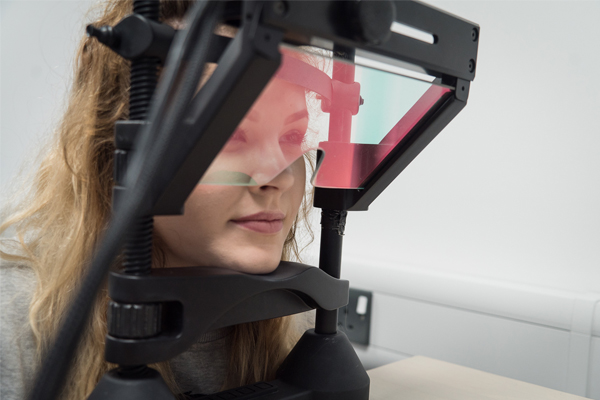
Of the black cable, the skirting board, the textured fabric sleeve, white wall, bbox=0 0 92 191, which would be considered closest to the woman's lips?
the black cable

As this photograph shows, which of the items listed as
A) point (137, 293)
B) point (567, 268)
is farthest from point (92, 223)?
point (567, 268)

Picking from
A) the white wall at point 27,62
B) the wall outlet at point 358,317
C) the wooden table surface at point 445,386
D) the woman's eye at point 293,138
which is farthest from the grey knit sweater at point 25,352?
the white wall at point 27,62

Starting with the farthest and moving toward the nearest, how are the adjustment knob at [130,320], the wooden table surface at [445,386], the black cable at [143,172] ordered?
the wooden table surface at [445,386] → the adjustment knob at [130,320] → the black cable at [143,172]

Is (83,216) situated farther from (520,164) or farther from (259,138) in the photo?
(520,164)

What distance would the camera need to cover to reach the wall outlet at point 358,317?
49.4 inches

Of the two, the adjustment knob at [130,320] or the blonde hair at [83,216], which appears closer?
the adjustment knob at [130,320]

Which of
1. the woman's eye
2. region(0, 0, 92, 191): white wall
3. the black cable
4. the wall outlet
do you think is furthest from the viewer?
region(0, 0, 92, 191): white wall

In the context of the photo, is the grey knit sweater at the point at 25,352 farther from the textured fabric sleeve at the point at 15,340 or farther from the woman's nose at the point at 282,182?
the woman's nose at the point at 282,182

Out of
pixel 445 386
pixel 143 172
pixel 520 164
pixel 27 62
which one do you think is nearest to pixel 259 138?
pixel 143 172

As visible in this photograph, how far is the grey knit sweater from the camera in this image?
674 millimetres

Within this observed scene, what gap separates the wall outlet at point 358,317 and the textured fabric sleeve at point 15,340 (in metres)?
0.75

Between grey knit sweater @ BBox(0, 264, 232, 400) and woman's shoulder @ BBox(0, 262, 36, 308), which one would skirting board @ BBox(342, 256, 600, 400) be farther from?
woman's shoulder @ BBox(0, 262, 36, 308)

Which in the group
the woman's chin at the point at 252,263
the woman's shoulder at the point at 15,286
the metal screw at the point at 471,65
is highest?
the metal screw at the point at 471,65

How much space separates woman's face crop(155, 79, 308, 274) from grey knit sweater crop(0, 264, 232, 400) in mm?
177
